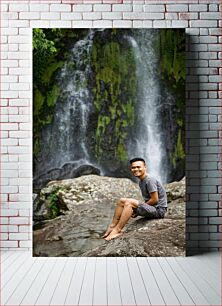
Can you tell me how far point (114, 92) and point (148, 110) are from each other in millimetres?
Result: 357

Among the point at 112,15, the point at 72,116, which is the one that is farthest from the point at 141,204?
the point at 112,15

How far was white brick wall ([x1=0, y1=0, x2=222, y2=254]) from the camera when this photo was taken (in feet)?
20.5

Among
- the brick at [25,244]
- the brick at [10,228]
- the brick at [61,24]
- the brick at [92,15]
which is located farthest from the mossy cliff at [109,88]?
the brick at [25,244]

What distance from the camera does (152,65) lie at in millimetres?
6105

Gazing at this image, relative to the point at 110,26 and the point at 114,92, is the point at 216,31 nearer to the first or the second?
the point at 110,26

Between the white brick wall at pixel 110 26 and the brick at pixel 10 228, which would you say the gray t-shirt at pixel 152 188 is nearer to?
the white brick wall at pixel 110 26

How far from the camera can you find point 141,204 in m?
5.98

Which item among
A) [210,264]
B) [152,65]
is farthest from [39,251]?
[152,65]

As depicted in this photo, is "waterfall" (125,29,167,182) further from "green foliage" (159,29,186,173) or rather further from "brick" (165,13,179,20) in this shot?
"brick" (165,13,179,20)

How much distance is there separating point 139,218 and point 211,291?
4.59ft

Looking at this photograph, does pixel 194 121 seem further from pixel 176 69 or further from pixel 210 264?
pixel 210 264

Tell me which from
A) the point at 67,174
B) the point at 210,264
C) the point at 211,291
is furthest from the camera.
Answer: the point at 67,174

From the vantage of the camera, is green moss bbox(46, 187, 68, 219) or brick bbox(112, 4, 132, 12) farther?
brick bbox(112, 4, 132, 12)

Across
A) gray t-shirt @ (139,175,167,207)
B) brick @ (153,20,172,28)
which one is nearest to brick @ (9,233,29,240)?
gray t-shirt @ (139,175,167,207)
